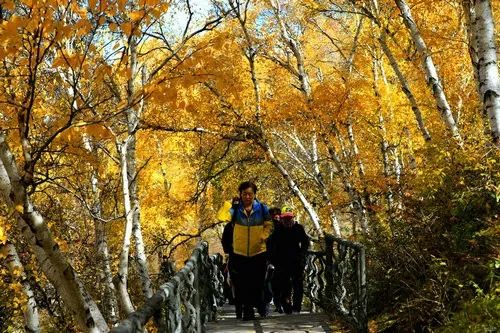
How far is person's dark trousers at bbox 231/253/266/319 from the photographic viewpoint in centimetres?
676

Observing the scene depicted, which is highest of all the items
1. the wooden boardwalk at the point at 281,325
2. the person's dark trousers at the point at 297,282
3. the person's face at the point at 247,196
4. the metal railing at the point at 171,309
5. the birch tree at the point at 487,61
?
the birch tree at the point at 487,61

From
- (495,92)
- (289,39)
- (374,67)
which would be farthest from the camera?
(374,67)

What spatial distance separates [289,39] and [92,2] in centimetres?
848

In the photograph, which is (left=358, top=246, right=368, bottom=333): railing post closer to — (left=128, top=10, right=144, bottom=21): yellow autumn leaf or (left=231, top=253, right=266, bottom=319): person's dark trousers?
(left=231, top=253, right=266, bottom=319): person's dark trousers

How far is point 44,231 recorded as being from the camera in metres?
4.22

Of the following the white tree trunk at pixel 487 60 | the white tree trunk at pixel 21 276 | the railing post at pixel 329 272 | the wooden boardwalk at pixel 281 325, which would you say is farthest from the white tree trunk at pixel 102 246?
the white tree trunk at pixel 487 60

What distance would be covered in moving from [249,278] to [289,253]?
934 millimetres

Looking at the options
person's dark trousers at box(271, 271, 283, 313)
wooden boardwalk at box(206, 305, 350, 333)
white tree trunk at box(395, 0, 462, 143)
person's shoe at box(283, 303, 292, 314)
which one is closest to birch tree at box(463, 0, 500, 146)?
white tree trunk at box(395, 0, 462, 143)

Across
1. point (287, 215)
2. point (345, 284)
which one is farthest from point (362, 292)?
point (287, 215)

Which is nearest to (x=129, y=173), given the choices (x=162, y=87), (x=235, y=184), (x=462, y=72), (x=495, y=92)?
(x=162, y=87)

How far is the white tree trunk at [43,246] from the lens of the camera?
4.17 m

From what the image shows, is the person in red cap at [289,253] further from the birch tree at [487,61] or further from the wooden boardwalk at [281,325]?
the birch tree at [487,61]

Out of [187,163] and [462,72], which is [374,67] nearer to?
[462,72]

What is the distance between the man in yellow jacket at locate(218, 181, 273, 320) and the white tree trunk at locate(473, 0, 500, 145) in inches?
115
